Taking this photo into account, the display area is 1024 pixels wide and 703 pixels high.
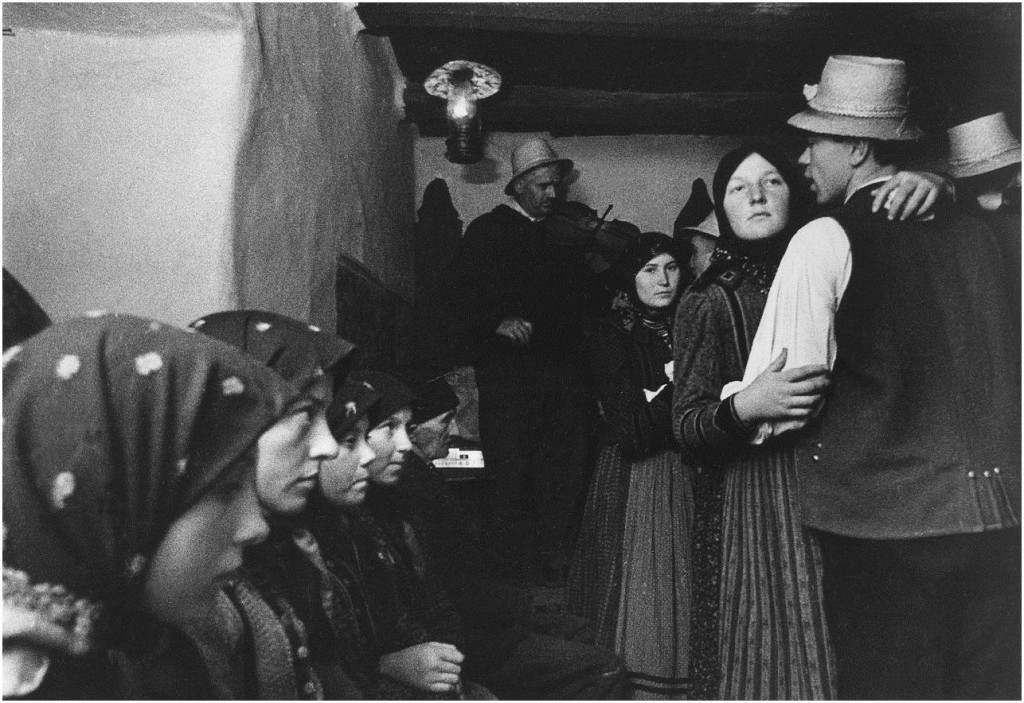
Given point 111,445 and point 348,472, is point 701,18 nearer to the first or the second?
point 348,472

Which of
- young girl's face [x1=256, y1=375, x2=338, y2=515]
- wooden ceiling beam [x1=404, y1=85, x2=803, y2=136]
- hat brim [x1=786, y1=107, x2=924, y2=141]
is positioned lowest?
young girl's face [x1=256, y1=375, x2=338, y2=515]

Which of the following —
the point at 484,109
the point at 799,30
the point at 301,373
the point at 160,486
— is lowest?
the point at 160,486

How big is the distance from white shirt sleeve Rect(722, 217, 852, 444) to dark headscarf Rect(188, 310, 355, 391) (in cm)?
69

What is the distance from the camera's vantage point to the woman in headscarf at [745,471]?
1.45 m

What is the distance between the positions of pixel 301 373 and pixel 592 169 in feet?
2.69

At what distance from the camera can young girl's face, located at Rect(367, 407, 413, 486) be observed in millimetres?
1504

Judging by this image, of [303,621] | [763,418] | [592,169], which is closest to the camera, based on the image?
[303,621]

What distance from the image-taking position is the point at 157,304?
1363 millimetres

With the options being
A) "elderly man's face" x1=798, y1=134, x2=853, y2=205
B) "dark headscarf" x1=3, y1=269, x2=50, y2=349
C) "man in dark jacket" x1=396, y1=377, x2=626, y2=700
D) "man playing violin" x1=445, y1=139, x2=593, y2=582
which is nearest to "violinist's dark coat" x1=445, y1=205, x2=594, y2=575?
"man playing violin" x1=445, y1=139, x2=593, y2=582

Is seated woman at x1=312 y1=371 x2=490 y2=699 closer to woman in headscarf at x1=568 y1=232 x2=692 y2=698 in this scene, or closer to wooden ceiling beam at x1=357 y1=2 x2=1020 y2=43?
woman in headscarf at x1=568 y1=232 x2=692 y2=698

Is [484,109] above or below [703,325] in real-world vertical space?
above

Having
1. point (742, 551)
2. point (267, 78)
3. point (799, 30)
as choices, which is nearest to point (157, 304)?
point (267, 78)

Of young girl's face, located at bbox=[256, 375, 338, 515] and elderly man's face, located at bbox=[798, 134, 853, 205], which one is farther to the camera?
elderly man's face, located at bbox=[798, 134, 853, 205]

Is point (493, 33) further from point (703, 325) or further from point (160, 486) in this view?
point (160, 486)
